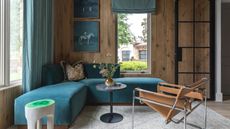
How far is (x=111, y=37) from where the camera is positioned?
421cm

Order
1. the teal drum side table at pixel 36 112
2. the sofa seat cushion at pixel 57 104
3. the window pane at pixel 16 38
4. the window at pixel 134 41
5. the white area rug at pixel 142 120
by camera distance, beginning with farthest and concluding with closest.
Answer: the window at pixel 134 41, the window pane at pixel 16 38, the white area rug at pixel 142 120, the sofa seat cushion at pixel 57 104, the teal drum side table at pixel 36 112

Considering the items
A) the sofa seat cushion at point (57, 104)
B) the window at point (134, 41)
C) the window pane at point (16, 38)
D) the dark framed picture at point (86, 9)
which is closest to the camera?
the sofa seat cushion at point (57, 104)

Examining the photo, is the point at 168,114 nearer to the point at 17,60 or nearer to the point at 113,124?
the point at 113,124

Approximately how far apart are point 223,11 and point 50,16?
4.26 metres

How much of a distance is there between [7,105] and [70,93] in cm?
87

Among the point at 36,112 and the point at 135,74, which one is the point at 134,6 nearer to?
the point at 135,74

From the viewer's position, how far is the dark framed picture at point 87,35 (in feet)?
13.8

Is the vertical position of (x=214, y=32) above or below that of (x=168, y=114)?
above

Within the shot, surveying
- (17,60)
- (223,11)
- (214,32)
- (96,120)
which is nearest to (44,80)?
(17,60)

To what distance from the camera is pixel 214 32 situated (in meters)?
4.01

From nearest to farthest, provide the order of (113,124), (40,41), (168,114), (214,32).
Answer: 1. (168,114)
2. (113,124)
3. (40,41)
4. (214,32)

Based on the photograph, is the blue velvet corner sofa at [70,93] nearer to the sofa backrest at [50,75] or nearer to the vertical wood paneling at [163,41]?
Answer: the sofa backrest at [50,75]

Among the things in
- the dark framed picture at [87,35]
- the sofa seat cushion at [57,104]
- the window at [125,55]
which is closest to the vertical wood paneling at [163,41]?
the window at [125,55]

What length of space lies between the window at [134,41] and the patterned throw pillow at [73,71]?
3.18 ft
